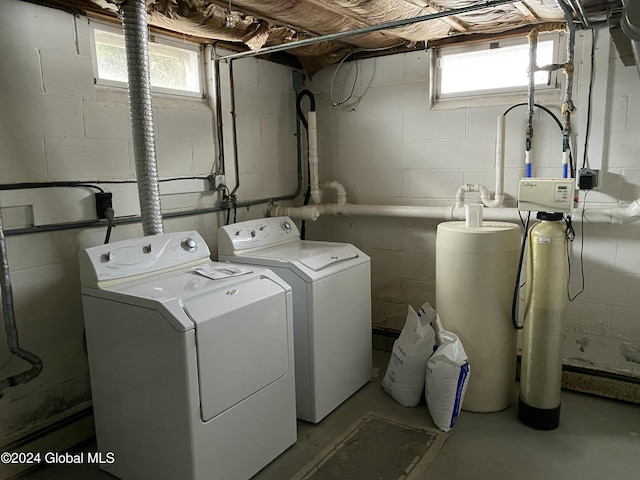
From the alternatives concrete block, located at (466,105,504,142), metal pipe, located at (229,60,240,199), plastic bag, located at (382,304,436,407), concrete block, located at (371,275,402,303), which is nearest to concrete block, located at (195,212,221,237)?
metal pipe, located at (229,60,240,199)

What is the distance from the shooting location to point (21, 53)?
2102 mm

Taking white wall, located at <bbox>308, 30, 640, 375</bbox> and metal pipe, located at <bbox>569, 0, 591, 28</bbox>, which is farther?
white wall, located at <bbox>308, 30, 640, 375</bbox>

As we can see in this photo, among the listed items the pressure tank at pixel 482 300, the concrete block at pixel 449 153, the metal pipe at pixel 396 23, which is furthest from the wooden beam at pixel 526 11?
the pressure tank at pixel 482 300

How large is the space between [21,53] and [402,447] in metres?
2.55

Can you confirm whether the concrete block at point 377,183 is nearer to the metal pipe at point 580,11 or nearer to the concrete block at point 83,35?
the metal pipe at point 580,11

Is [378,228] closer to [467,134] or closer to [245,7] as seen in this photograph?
[467,134]

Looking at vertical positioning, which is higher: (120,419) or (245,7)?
(245,7)

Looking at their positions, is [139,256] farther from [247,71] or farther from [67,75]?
[247,71]

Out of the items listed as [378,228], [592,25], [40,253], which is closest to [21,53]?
[40,253]

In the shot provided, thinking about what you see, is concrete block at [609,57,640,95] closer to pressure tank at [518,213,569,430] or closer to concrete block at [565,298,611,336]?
pressure tank at [518,213,569,430]

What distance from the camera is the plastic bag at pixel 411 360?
104 inches

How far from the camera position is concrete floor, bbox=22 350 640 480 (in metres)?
2.15

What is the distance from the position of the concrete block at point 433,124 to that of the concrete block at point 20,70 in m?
2.22

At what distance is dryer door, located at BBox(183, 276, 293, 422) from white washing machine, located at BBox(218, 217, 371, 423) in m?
0.24
